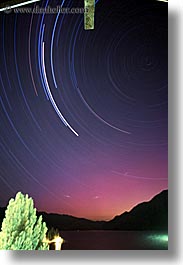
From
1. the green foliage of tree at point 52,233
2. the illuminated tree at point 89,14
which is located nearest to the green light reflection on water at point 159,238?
the green foliage of tree at point 52,233

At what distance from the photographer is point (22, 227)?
237 centimetres

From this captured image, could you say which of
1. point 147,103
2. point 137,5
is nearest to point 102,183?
point 147,103

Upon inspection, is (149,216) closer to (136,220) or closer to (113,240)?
(136,220)

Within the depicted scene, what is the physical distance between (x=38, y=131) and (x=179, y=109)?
677 mm

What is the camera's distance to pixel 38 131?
96.2 inches

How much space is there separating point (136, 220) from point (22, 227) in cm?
53

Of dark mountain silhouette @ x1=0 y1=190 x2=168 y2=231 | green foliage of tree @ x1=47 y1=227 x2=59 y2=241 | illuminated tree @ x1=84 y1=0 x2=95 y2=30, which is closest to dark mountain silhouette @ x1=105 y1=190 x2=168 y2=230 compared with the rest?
dark mountain silhouette @ x1=0 y1=190 x2=168 y2=231

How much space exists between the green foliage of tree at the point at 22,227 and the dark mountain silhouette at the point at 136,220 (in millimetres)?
71

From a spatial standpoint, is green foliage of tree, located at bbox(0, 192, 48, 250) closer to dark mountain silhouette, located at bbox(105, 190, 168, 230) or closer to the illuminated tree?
dark mountain silhouette, located at bbox(105, 190, 168, 230)

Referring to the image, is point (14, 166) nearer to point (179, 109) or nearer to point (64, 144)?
point (64, 144)

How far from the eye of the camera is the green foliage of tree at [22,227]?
2359mm

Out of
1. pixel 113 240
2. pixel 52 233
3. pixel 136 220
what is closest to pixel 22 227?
pixel 52 233

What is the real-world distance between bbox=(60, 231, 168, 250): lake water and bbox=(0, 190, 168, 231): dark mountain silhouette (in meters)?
0.02

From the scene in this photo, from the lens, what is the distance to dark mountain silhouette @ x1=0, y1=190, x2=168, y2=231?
2326 mm
